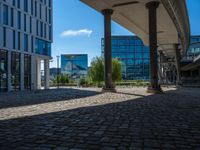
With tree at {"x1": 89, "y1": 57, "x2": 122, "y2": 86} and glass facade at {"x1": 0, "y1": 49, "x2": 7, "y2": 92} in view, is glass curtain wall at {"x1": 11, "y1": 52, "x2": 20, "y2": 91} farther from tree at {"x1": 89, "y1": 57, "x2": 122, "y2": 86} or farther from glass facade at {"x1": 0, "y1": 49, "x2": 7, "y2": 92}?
tree at {"x1": 89, "y1": 57, "x2": 122, "y2": 86}

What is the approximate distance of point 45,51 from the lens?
54.5 meters

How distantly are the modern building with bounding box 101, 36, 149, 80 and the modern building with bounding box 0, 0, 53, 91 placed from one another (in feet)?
286

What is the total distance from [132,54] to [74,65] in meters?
59.7

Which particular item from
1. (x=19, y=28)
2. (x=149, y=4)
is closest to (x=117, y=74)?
(x=19, y=28)

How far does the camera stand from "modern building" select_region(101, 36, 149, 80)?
140750 millimetres

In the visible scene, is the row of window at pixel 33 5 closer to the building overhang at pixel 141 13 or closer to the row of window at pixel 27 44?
the row of window at pixel 27 44

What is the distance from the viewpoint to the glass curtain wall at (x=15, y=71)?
44.0 meters

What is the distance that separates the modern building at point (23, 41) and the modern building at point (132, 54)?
87.1 meters

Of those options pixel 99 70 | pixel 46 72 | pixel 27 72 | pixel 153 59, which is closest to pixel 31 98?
pixel 153 59

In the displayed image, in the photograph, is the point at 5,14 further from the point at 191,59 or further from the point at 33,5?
the point at 191,59

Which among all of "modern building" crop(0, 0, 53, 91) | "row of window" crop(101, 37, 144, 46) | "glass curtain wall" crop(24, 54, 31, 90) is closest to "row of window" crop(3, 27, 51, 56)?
"modern building" crop(0, 0, 53, 91)

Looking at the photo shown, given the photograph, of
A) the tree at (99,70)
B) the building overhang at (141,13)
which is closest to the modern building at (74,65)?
the tree at (99,70)

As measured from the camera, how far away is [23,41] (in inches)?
1833

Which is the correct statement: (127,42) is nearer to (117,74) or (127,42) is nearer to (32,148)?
(117,74)
